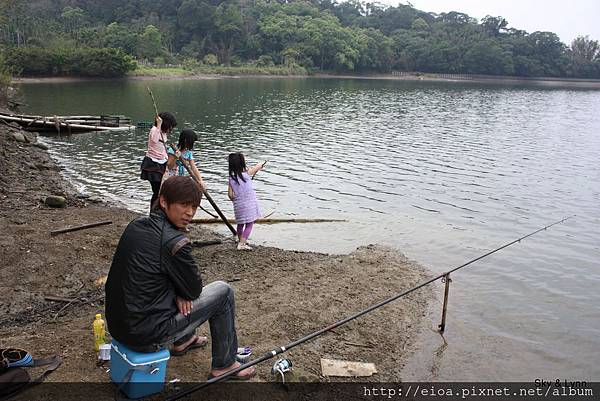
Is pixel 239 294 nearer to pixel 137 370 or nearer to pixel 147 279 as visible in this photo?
pixel 137 370

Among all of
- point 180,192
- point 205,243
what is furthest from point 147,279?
point 205,243

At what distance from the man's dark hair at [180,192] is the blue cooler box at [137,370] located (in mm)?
1417

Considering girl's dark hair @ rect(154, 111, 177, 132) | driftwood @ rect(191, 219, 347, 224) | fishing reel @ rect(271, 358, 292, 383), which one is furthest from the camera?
driftwood @ rect(191, 219, 347, 224)

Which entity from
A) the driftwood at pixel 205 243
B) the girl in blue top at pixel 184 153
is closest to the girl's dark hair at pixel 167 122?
the girl in blue top at pixel 184 153

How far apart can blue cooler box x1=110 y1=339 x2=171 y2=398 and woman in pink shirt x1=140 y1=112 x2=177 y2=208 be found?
17.1 feet

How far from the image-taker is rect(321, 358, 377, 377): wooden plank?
5.65 meters

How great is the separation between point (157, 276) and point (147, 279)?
84mm

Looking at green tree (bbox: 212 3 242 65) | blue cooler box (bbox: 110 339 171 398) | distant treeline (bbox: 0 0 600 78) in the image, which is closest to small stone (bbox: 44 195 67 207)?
blue cooler box (bbox: 110 339 171 398)

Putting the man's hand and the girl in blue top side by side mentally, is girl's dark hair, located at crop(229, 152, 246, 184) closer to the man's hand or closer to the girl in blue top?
the girl in blue top

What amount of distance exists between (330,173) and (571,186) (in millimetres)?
9866

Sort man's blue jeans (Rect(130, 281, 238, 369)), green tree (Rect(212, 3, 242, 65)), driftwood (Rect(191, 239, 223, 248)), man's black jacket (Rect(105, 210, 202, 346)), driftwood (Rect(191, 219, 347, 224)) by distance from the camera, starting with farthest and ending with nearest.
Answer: green tree (Rect(212, 3, 242, 65)), driftwood (Rect(191, 219, 347, 224)), driftwood (Rect(191, 239, 223, 248)), man's blue jeans (Rect(130, 281, 238, 369)), man's black jacket (Rect(105, 210, 202, 346))

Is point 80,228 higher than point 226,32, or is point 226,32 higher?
point 226,32

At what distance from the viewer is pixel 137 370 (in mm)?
4254

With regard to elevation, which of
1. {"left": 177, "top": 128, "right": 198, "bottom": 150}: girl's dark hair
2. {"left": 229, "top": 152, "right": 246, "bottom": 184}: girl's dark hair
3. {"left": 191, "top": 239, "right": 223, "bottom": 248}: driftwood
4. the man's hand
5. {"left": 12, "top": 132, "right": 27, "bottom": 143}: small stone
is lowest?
{"left": 191, "top": 239, "right": 223, "bottom": 248}: driftwood
